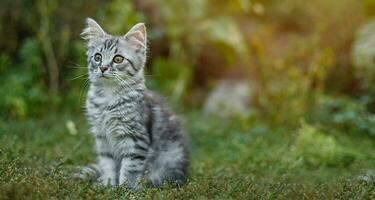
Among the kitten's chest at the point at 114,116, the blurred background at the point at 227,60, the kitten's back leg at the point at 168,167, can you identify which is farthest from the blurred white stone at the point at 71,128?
the kitten's back leg at the point at 168,167

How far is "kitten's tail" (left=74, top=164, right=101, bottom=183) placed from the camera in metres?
5.42

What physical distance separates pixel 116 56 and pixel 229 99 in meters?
4.69

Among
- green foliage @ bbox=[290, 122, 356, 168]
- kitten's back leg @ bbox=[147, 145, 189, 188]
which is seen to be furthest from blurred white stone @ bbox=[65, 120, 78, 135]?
green foliage @ bbox=[290, 122, 356, 168]

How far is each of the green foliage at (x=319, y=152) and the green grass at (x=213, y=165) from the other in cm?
6

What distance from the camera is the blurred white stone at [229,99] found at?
9773 mm

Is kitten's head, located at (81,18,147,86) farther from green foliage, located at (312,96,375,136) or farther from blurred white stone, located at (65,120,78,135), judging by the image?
green foliage, located at (312,96,375,136)

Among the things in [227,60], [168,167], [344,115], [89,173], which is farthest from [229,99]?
[89,173]

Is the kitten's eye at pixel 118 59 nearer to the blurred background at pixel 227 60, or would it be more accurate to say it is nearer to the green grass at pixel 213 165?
the green grass at pixel 213 165

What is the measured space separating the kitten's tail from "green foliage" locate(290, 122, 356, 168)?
221 centimetres

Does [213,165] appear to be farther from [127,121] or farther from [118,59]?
[118,59]

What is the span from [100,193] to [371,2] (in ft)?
21.0

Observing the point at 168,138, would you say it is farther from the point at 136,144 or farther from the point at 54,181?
the point at 54,181

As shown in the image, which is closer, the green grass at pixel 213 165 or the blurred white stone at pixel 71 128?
the green grass at pixel 213 165

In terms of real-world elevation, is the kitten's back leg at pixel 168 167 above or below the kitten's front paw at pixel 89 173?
above
